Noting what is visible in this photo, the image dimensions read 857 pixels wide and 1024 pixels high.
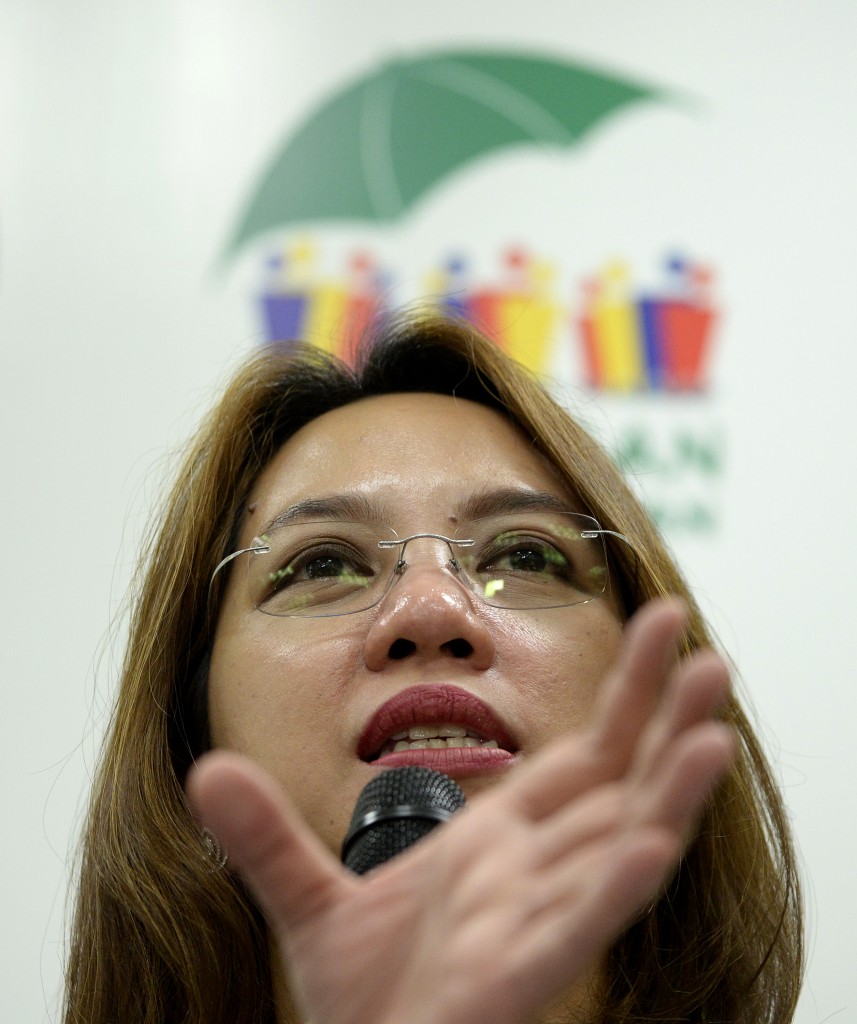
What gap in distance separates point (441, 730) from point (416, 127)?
1.30m

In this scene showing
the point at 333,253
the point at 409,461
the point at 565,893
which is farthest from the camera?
the point at 333,253

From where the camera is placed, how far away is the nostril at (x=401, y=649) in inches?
39.0

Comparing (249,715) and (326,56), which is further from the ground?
(326,56)

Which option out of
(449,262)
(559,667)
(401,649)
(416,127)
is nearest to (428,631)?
(401,649)

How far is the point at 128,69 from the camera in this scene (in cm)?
196

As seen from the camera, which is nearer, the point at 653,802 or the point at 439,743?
the point at 653,802

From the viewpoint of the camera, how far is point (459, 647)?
3.26 feet

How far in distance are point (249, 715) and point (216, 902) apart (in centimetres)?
19

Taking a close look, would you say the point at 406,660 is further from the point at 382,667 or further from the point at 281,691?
the point at 281,691

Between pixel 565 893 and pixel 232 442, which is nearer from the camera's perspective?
pixel 565 893

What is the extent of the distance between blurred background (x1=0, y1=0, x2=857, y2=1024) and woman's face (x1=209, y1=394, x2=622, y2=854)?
0.46m

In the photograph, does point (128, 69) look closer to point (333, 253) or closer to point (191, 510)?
point (333, 253)

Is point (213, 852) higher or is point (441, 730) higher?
point (441, 730)

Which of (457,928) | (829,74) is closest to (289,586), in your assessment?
(457,928)
